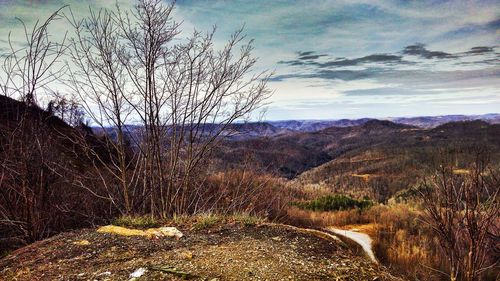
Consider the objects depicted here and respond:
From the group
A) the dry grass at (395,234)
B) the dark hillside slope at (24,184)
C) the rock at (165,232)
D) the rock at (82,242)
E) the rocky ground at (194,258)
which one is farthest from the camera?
the dry grass at (395,234)

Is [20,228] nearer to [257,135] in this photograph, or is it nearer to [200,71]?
[200,71]

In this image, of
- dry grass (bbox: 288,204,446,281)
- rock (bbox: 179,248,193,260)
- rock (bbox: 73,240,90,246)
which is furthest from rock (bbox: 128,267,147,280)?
dry grass (bbox: 288,204,446,281)

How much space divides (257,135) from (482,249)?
23.0ft

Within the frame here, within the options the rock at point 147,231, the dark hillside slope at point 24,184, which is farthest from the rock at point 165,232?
the dark hillside slope at point 24,184

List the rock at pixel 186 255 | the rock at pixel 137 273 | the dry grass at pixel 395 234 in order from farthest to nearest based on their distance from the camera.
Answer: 1. the dry grass at pixel 395 234
2. the rock at pixel 186 255
3. the rock at pixel 137 273

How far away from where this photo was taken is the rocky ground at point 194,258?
14.7ft

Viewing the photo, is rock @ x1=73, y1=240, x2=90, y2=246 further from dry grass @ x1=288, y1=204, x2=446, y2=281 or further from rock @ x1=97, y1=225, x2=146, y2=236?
dry grass @ x1=288, y1=204, x2=446, y2=281

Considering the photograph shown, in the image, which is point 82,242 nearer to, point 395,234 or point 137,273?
point 137,273

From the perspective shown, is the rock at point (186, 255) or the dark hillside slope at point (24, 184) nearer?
the rock at point (186, 255)

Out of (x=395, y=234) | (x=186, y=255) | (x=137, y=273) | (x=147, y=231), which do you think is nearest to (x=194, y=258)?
(x=186, y=255)

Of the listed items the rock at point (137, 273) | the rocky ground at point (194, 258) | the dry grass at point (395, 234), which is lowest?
the dry grass at point (395, 234)

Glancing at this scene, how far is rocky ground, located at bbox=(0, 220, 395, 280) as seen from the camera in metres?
4.48

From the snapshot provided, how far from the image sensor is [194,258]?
4.96 m

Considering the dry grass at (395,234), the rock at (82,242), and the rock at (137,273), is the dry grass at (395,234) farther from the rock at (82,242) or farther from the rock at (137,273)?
the rock at (82,242)
